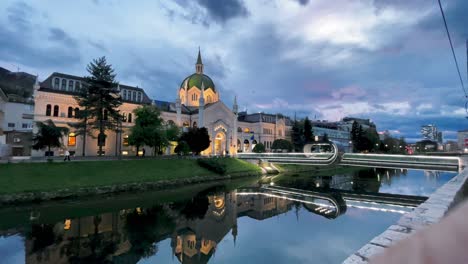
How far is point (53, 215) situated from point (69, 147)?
30.1 m

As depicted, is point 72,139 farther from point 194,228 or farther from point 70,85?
point 194,228

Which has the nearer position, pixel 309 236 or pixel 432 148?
pixel 309 236

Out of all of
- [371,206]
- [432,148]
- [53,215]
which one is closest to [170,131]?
[53,215]

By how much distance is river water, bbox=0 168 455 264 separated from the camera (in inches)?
539

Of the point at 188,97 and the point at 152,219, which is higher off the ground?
the point at 188,97

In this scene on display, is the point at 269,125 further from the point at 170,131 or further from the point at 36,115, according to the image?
the point at 36,115

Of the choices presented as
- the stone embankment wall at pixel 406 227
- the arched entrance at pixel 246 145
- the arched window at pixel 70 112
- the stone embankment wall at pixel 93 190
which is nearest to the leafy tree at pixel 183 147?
the stone embankment wall at pixel 93 190

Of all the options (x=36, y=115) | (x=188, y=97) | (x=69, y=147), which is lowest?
(x=69, y=147)

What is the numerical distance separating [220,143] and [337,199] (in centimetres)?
4217

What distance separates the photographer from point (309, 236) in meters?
17.0

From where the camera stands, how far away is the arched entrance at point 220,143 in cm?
6675

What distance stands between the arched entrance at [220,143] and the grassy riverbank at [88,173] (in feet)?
78.2

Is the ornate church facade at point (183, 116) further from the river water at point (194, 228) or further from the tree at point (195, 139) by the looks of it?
the river water at point (194, 228)

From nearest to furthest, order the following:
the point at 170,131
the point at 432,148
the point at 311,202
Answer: the point at 311,202 < the point at 170,131 < the point at 432,148
